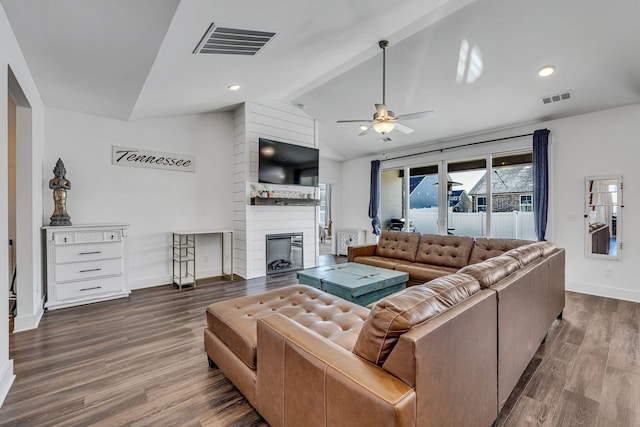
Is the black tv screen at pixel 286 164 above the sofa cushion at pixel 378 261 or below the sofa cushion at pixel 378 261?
above

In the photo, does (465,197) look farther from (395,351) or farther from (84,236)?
(84,236)

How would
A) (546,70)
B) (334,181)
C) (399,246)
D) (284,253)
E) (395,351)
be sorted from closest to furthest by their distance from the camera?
(395,351) < (546,70) < (399,246) < (284,253) < (334,181)

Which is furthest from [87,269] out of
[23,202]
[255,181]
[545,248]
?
[545,248]

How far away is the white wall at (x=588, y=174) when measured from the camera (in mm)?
3881

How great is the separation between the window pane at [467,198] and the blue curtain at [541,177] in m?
0.88

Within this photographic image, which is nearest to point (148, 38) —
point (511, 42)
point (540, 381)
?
point (511, 42)

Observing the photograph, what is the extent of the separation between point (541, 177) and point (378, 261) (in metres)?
2.85

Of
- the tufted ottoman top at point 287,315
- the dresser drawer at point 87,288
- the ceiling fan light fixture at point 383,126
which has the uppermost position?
the ceiling fan light fixture at point 383,126

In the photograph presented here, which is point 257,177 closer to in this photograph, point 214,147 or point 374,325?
point 214,147

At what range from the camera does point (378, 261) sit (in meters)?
4.41

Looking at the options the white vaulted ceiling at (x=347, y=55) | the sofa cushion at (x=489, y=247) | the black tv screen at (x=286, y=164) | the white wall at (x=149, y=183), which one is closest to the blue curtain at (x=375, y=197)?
the black tv screen at (x=286, y=164)

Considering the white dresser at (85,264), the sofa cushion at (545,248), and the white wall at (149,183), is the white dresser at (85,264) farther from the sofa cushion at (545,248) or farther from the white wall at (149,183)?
the sofa cushion at (545,248)

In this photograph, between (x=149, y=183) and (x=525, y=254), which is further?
(x=149, y=183)

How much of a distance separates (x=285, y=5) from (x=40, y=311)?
4.05 m
